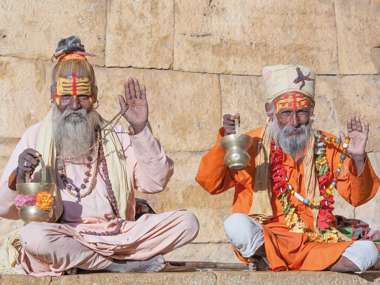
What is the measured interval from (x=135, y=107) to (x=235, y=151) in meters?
0.66

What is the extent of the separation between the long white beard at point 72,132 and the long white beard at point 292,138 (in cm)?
122

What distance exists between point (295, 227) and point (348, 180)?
48cm

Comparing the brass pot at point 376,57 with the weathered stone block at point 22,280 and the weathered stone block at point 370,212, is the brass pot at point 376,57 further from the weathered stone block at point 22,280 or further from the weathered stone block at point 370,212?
the weathered stone block at point 22,280

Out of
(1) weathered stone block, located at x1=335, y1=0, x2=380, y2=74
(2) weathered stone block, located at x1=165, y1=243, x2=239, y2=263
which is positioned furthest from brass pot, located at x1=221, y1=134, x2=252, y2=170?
(1) weathered stone block, located at x1=335, y1=0, x2=380, y2=74

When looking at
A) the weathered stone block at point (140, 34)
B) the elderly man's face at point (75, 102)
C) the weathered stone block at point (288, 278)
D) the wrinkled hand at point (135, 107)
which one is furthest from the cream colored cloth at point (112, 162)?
the weathered stone block at point (140, 34)

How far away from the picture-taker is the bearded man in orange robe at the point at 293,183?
7500mm

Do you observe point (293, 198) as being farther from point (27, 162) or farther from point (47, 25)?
point (47, 25)

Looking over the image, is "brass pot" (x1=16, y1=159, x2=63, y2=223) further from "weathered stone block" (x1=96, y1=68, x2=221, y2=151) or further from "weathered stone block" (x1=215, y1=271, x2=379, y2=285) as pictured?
"weathered stone block" (x1=96, y1=68, x2=221, y2=151)

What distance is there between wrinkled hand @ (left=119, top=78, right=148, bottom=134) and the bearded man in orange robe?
530 mm

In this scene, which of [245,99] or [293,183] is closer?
[293,183]

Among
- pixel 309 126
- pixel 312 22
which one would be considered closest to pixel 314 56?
pixel 312 22

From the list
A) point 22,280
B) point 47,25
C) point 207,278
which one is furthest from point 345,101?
point 22,280

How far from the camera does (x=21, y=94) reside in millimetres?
9273

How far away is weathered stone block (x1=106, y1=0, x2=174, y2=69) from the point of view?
9.54 metres
